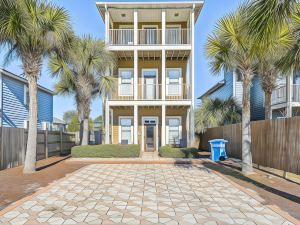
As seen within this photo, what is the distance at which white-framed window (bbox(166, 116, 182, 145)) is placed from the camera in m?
20.0

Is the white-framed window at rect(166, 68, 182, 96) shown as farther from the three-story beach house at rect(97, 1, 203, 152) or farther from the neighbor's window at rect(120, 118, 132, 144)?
the neighbor's window at rect(120, 118, 132, 144)

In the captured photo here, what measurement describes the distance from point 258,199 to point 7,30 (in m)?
9.20

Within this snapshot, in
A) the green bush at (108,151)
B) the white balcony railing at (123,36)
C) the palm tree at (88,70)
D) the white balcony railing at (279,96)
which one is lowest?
the green bush at (108,151)

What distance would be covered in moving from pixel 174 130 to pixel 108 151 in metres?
6.19

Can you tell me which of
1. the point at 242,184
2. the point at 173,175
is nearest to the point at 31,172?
the point at 173,175

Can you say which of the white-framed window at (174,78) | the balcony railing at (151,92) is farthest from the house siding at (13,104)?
the white-framed window at (174,78)

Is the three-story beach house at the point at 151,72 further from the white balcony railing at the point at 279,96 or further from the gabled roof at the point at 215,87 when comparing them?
the gabled roof at the point at 215,87

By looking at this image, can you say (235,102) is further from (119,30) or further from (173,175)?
(173,175)

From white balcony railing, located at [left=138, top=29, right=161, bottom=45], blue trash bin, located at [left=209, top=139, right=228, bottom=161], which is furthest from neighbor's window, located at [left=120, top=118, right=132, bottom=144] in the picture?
blue trash bin, located at [left=209, top=139, right=228, bottom=161]

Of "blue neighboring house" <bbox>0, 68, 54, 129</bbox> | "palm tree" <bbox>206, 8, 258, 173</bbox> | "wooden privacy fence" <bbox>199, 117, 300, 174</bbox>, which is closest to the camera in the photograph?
"wooden privacy fence" <bbox>199, 117, 300, 174</bbox>

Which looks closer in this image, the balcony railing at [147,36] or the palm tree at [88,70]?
the palm tree at [88,70]

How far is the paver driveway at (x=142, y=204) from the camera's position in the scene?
5.12 metres

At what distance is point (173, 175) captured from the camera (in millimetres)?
10062

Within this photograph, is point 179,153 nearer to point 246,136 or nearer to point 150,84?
point 150,84
